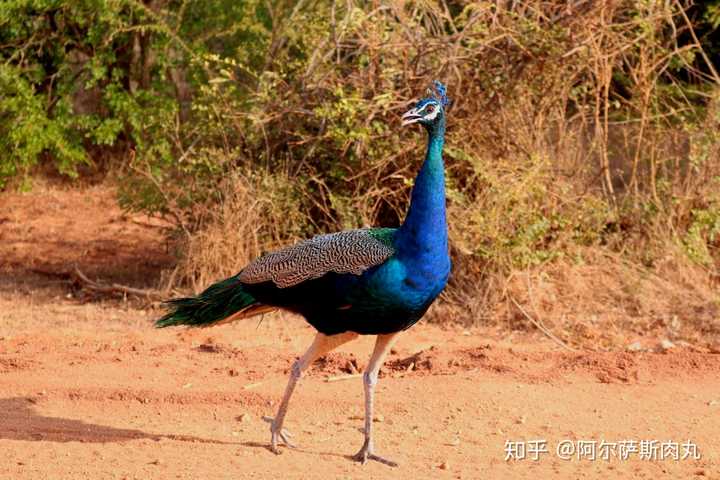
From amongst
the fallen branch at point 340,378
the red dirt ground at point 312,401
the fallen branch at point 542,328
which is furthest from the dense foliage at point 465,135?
the fallen branch at point 340,378

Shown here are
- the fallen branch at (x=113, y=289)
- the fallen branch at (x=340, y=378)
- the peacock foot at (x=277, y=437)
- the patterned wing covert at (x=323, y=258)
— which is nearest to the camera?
the patterned wing covert at (x=323, y=258)

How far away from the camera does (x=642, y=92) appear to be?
9.20m

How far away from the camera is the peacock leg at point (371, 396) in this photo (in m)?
5.29

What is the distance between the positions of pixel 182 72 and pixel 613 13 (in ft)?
17.2

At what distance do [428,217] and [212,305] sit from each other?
1305 mm

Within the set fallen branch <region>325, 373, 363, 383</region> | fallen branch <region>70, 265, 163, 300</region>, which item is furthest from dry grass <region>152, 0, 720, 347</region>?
fallen branch <region>325, 373, 363, 383</region>

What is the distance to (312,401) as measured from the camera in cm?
634

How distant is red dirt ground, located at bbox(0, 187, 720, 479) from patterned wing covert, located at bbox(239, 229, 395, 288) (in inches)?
34.6

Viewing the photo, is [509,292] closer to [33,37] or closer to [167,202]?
[167,202]

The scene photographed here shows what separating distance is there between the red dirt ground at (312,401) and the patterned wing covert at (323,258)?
879mm

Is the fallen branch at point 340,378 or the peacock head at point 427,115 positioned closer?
the peacock head at point 427,115

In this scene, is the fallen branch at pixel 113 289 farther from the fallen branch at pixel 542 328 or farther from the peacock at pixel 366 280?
the peacock at pixel 366 280

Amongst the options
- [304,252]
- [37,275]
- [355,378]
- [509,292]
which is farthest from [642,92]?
[37,275]

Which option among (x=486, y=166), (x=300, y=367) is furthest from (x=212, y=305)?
(x=486, y=166)
